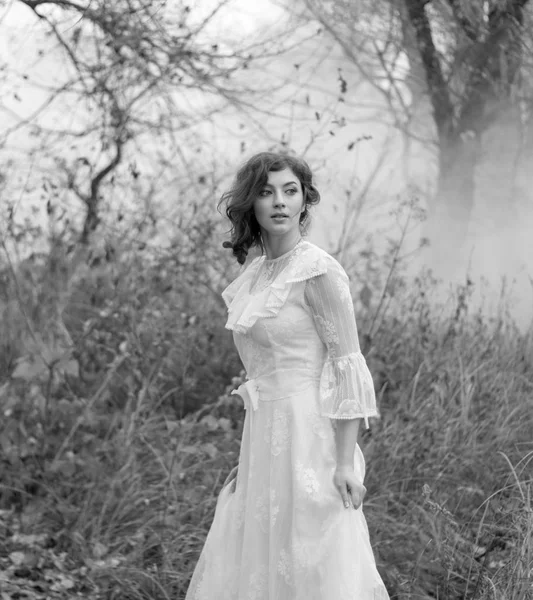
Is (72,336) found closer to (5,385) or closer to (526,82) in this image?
(5,385)

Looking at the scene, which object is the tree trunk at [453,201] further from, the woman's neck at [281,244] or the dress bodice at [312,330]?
the dress bodice at [312,330]

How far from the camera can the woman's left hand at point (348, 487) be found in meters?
2.55

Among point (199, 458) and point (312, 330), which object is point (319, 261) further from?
point (199, 458)

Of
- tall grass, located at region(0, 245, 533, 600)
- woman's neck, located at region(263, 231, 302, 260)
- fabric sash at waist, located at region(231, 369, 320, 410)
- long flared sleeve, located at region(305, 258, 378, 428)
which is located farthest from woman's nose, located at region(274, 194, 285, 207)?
tall grass, located at region(0, 245, 533, 600)

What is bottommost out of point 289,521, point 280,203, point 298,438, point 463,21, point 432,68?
point 289,521

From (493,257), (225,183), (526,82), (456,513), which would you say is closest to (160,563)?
(456,513)

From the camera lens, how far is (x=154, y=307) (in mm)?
5648

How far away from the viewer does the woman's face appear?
2.69 metres

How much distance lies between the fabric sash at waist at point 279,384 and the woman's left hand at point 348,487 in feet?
0.85

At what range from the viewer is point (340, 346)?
8.49 feet

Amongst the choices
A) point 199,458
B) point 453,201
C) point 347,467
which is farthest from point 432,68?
point 347,467

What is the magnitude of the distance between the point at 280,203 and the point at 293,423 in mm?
630

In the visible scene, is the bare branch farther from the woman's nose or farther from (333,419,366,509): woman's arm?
(333,419,366,509): woman's arm

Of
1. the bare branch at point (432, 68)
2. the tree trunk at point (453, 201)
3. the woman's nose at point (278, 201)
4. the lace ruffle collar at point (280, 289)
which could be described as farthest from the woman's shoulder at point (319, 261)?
the bare branch at point (432, 68)
